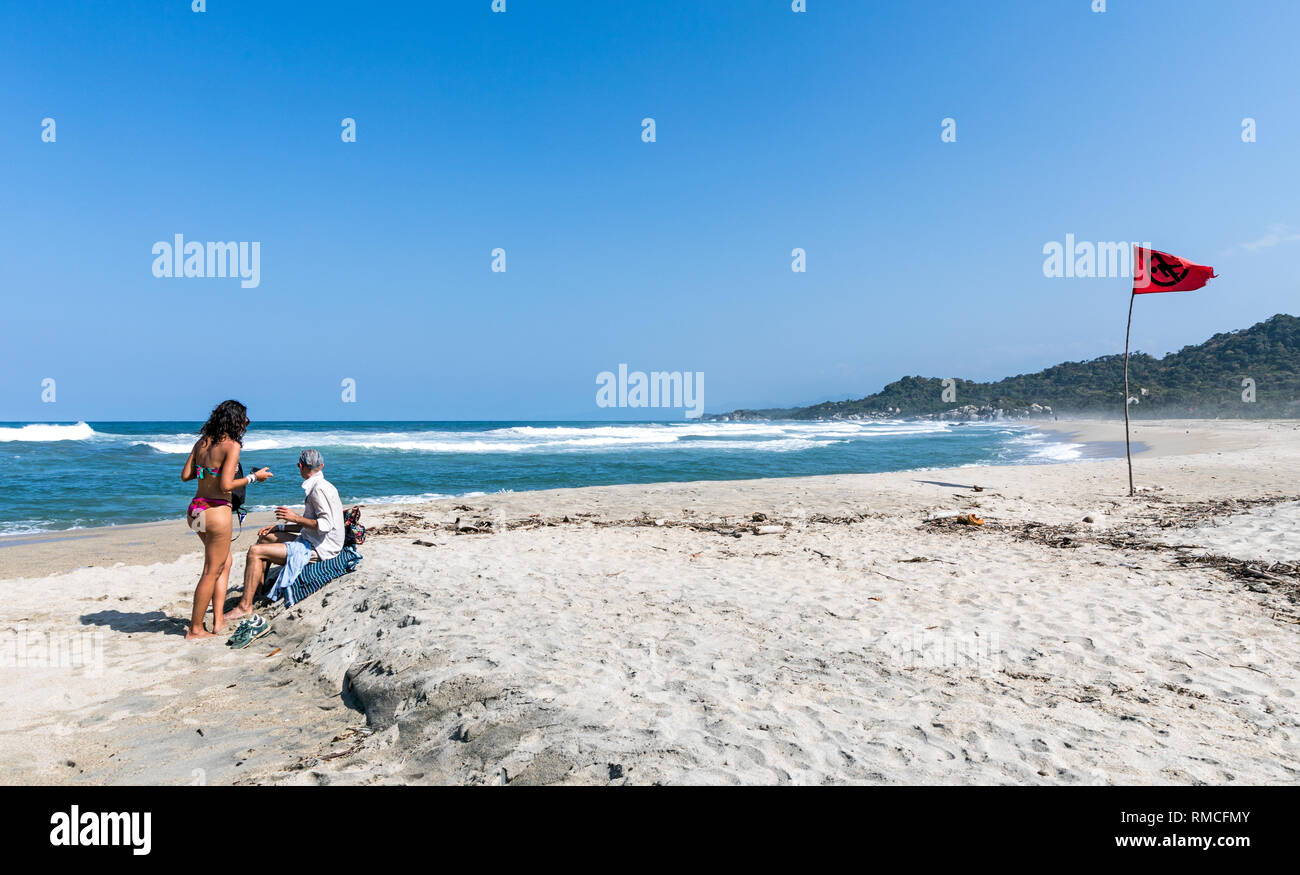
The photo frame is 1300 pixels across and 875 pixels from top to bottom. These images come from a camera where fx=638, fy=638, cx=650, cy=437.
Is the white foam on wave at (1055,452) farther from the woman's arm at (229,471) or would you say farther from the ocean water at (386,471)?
the woman's arm at (229,471)

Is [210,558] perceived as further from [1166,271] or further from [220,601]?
[1166,271]

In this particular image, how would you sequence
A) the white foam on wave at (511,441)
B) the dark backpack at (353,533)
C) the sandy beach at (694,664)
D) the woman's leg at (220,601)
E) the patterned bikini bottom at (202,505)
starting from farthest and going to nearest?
the white foam on wave at (511,441) < the dark backpack at (353,533) < the woman's leg at (220,601) < the patterned bikini bottom at (202,505) < the sandy beach at (694,664)

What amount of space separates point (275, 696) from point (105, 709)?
1041mm

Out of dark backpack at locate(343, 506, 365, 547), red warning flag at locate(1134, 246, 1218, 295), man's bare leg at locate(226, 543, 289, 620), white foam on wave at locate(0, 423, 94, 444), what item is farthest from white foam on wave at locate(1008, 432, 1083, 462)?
white foam on wave at locate(0, 423, 94, 444)

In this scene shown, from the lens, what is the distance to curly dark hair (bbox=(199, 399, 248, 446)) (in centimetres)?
547

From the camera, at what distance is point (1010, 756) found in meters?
3.00

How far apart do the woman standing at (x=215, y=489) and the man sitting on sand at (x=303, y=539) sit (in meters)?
0.40

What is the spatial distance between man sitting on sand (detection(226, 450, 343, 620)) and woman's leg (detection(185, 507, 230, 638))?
0.40 meters

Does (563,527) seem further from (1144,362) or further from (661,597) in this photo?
(1144,362)

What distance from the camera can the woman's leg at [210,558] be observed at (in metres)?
5.68

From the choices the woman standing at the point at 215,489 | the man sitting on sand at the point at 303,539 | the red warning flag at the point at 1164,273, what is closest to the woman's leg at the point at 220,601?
the woman standing at the point at 215,489
